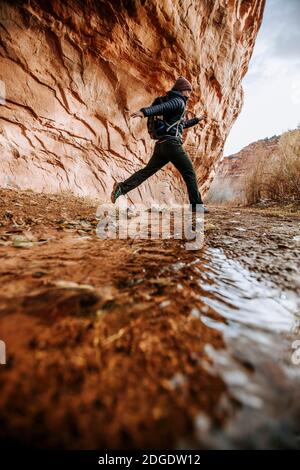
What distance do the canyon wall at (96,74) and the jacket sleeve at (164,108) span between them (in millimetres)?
2986

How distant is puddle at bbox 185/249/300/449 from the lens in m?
0.40

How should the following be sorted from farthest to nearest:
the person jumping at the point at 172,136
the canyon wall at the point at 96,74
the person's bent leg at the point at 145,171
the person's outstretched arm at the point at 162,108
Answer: the canyon wall at the point at 96,74, the person's bent leg at the point at 145,171, the person jumping at the point at 172,136, the person's outstretched arm at the point at 162,108

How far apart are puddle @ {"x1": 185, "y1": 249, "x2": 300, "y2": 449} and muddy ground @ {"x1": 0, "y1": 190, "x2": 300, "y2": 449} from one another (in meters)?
0.02

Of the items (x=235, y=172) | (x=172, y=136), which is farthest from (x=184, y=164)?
(x=235, y=172)

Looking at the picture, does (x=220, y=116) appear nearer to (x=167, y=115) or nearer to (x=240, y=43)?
(x=240, y=43)

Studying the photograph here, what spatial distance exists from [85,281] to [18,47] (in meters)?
5.39

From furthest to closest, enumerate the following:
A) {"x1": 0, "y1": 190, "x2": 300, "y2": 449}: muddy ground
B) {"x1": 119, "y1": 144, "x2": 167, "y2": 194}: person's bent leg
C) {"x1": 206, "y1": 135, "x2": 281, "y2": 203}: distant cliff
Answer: {"x1": 206, "y1": 135, "x2": 281, "y2": 203}: distant cliff < {"x1": 119, "y1": 144, "x2": 167, "y2": 194}: person's bent leg < {"x1": 0, "y1": 190, "x2": 300, "y2": 449}: muddy ground

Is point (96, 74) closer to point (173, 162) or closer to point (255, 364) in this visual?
point (173, 162)

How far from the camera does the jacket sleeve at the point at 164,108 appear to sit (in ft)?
9.12

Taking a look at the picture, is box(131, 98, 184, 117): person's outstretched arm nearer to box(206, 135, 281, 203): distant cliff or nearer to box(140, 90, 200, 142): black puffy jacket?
box(140, 90, 200, 142): black puffy jacket

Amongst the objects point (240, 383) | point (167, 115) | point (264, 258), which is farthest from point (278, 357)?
point (167, 115)

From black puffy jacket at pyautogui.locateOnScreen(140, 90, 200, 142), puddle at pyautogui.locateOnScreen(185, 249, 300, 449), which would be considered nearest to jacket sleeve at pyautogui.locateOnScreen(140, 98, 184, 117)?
black puffy jacket at pyautogui.locateOnScreen(140, 90, 200, 142)

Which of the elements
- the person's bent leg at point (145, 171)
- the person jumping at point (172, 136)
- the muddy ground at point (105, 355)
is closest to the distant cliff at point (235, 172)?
the person jumping at point (172, 136)

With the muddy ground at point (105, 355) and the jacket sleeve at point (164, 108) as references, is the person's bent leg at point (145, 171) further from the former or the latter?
the muddy ground at point (105, 355)
